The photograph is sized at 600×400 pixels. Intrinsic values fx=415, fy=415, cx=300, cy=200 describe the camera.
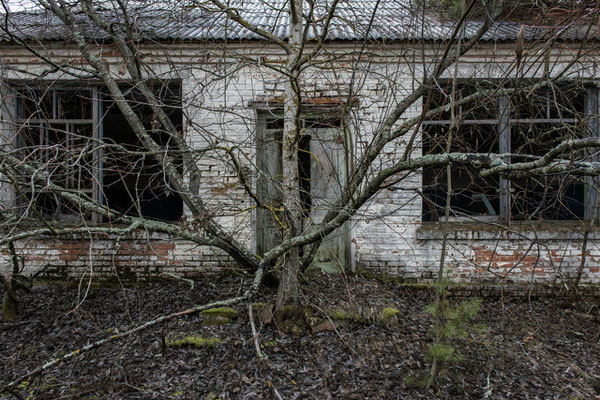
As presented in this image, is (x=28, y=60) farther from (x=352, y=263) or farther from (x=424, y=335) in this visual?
(x=424, y=335)

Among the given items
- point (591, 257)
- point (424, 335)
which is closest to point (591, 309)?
point (591, 257)

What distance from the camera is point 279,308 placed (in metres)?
4.04

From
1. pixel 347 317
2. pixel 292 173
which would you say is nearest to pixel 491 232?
pixel 347 317

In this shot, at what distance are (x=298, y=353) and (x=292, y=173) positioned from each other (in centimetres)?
166

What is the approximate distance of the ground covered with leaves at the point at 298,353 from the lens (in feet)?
10.9

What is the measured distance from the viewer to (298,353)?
3777mm

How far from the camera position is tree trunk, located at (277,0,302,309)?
3846 millimetres

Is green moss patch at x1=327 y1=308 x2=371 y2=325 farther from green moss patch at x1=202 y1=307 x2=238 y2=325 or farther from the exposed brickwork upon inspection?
the exposed brickwork

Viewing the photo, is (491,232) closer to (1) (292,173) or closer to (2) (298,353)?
(1) (292,173)

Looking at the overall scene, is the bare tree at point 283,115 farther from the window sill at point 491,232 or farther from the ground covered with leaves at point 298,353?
the ground covered with leaves at point 298,353

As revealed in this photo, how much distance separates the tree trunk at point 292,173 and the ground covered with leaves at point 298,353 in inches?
10.8

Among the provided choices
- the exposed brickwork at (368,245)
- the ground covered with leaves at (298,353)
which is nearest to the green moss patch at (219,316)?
the ground covered with leaves at (298,353)

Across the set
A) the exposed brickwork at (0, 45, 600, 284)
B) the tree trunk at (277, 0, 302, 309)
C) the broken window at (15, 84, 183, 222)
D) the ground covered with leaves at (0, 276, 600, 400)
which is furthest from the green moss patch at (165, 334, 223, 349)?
the exposed brickwork at (0, 45, 600, 284)

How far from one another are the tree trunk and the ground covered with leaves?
0.90ft
